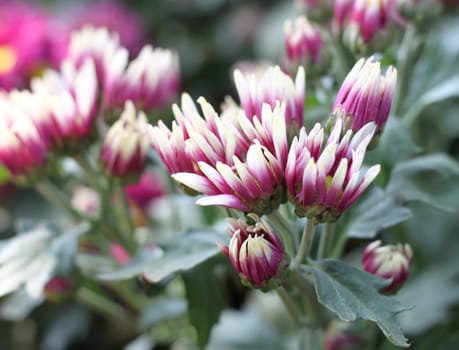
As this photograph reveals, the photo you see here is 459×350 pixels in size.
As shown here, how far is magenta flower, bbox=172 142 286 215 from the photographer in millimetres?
598

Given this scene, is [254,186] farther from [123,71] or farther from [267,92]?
[123,71]

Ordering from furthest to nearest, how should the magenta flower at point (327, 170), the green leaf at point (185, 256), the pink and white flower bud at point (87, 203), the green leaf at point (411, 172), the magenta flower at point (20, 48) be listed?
the magenta flower at point (20, 48) < the pink and white flower bud at point (87, 203) < the green leaf at point (411, 172) < the green leaf at point (185, 256) < the magenta flower at point (327, 170)

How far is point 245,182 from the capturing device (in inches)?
23.8

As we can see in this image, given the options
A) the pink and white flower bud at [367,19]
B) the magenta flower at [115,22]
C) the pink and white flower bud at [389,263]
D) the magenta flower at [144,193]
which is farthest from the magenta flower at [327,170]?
the magenta flower at [115,22]

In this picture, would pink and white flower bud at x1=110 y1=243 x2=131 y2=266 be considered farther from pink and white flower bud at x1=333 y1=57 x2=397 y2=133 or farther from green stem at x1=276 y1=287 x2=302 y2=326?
pink and white flower bud at x1=333 y1=57 x2=397 y2=133

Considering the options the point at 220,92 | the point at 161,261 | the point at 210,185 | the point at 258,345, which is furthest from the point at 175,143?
the point at 220,92

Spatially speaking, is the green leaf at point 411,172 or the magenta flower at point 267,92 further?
the green leaf at point 411,172

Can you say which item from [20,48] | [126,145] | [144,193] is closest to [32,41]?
[20,48]

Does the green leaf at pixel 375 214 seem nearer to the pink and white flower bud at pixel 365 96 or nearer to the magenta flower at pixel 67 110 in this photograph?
the pink and white flower bud at pixel 365 96

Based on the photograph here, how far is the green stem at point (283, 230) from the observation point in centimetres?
67

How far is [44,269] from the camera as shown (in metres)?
0.80

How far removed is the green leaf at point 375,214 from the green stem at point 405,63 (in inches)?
4.7

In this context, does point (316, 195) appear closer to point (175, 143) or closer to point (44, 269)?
point (175, 143)

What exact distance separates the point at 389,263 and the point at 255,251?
160mm
